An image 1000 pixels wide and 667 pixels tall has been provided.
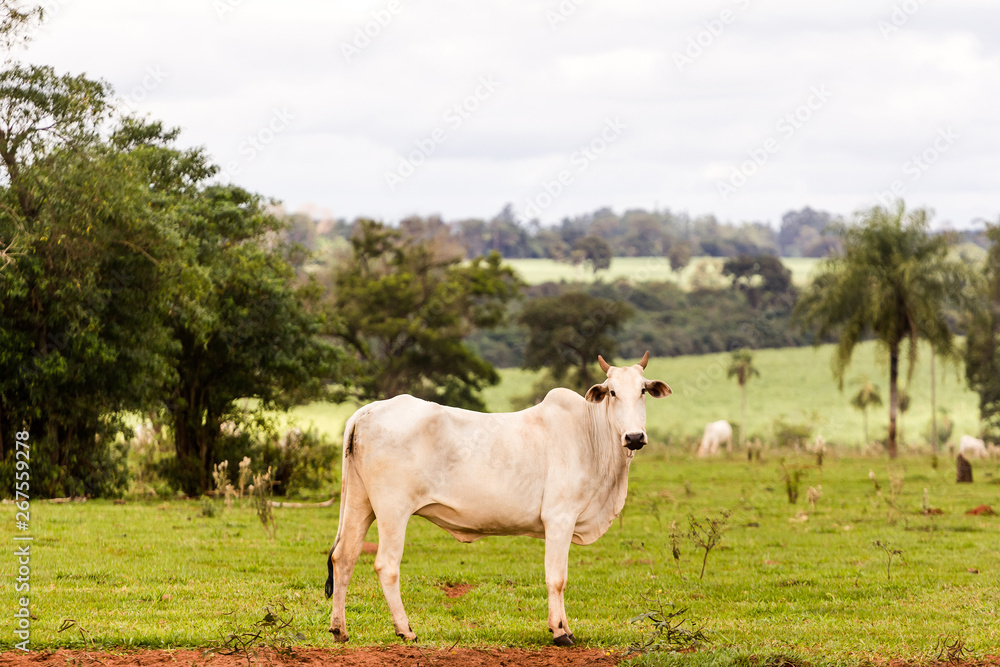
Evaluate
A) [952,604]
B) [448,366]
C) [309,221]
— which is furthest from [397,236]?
[309,221]

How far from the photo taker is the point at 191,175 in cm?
2430

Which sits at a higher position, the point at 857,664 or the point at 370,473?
the point at 370,473

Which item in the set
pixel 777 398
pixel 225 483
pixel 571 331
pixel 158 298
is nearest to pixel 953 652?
pixel 225 483

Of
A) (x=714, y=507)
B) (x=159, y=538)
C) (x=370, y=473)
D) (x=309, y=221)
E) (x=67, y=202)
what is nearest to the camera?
(x=370, y=473)

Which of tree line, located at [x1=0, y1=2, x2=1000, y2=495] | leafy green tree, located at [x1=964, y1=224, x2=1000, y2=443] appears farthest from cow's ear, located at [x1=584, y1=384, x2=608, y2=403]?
leafy green tree, located at [x1=964, y1=224, x2=1000, y2=443]

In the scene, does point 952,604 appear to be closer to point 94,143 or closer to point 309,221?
point 94,143

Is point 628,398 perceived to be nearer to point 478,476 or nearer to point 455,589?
point 478,476

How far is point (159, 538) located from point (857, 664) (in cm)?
1051

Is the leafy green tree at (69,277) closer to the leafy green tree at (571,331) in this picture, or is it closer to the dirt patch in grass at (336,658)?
the dirt patch in grass at (336,658)

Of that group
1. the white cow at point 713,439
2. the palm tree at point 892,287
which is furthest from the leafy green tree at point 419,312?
the palm tree at point 892,287

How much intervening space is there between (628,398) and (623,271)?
117842 mm

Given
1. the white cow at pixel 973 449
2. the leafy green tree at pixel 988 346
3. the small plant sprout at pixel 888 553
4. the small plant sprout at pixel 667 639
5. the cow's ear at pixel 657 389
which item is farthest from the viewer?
the leafy green tree at pixel 988 346

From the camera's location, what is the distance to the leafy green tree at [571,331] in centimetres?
5603

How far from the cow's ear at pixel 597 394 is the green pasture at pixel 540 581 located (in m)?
2.08
